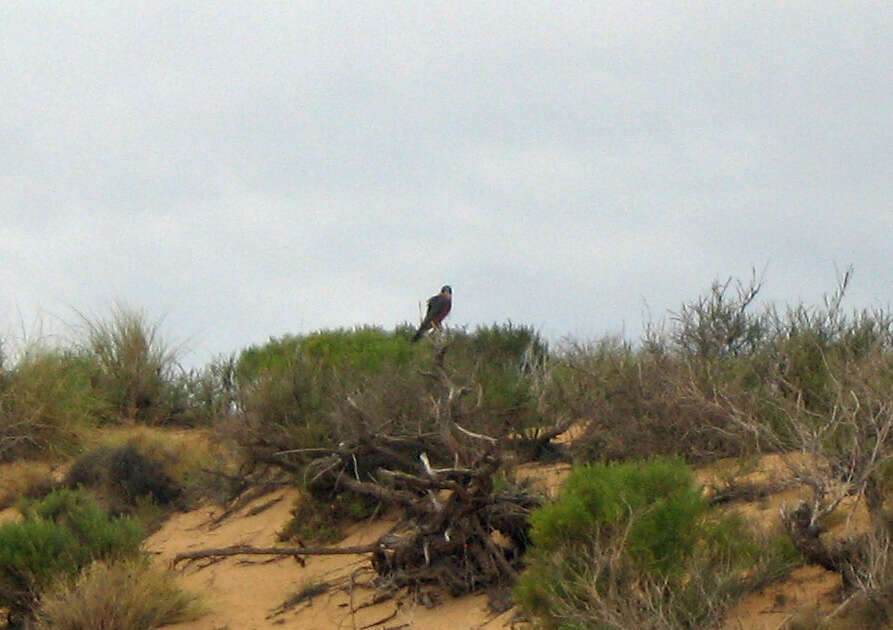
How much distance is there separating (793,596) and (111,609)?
5.97 metres

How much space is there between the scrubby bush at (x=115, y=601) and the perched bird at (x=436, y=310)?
7410 mm

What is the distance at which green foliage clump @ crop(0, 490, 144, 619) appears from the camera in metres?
14.1

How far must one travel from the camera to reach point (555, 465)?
14.9 m

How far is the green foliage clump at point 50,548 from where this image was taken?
46.3ft

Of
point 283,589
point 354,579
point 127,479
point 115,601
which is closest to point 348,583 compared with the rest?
point 354,579

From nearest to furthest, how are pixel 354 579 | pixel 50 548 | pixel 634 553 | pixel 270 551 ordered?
1. pixel 634 553
2. pixel 354 579
3. pixel 50 548
4. pixel 270 551

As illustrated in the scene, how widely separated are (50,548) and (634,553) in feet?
21.1

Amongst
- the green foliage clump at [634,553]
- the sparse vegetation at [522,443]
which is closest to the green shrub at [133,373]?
the sparse vegetation at [522,443]

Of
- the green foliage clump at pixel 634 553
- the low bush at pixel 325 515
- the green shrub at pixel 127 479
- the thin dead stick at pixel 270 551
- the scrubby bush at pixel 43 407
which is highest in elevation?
the scrubby bush at pixel 43 407

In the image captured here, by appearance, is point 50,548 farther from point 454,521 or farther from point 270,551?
point 454,521

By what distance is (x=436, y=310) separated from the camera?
69.7 ft

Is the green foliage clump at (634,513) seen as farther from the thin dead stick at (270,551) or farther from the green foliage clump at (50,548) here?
the green foliage clump at (50,548)

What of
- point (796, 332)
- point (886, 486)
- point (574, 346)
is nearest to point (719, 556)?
point (886, 486)

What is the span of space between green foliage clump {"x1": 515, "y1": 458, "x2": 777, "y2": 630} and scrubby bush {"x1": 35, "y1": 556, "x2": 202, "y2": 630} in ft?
13.9
